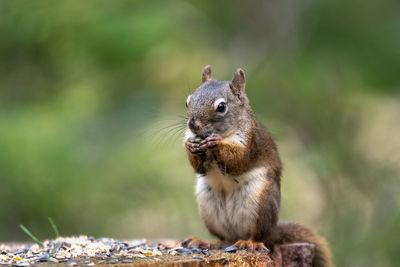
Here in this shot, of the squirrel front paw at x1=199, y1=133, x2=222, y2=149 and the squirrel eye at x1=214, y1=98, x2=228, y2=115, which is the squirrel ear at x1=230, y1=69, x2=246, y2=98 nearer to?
the squirrel eye at x1=214, y1=98, x2=228, y2=115

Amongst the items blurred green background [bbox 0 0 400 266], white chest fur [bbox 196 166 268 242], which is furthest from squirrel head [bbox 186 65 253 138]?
blurred green background [bbox 0 0 400 266]

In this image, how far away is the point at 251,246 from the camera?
12.2 ft

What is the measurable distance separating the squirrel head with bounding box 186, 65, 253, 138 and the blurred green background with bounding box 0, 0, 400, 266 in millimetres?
2227

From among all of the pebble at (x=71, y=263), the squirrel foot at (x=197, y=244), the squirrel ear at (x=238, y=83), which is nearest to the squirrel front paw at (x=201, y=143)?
the squirrel ear at (x=238, y=83)

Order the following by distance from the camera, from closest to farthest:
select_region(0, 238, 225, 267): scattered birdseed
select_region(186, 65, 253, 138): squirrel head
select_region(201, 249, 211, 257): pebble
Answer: select_region(0, 238, 225, 267): scattered birdseed, select_region(201, 249, 211, 257): pebble, select_region(186, 65, 253, 138): squirrel head

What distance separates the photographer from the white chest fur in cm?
390

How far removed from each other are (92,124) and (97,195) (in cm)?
95

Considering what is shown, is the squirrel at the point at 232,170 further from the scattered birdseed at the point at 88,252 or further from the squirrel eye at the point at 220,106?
the scattered birdseed at the point at 88,252

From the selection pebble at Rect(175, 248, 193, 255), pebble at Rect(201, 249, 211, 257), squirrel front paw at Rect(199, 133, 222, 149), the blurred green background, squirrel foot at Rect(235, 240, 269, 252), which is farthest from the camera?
the blurred green background

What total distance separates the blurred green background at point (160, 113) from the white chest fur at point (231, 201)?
2.09m

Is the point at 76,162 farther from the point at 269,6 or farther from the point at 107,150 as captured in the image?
the point at 269,6

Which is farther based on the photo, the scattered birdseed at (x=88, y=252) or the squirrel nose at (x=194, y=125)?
the squirrel nose at (x=194, y=125)

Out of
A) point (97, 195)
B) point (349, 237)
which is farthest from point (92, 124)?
point (349, 237)

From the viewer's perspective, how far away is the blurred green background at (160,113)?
6367 millimetres
